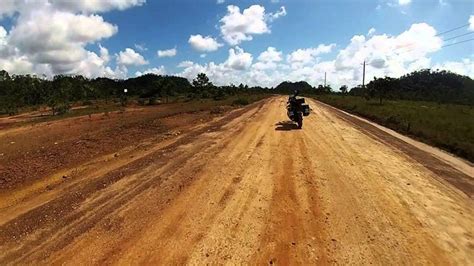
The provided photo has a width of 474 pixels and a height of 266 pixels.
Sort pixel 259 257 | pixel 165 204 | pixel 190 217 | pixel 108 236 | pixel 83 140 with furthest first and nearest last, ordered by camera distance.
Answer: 1. pixel 83 140
2. pixel 165 204
3. pixel 190 217
4. pixel 108 236
5. pixel 259 257

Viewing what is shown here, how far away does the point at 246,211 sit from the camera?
261 inches

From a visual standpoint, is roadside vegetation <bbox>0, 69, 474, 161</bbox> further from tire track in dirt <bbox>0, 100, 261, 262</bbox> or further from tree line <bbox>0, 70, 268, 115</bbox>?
tire track in dirt <bbox>0, 100, 261, 262</bbox>

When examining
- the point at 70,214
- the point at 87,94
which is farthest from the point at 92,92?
the point at 70,214

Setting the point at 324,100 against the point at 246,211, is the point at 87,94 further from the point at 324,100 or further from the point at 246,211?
the point at 246,211

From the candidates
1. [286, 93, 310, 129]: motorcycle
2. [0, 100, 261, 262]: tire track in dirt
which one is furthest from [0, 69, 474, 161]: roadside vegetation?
[0, 100, 261, 262]: tire track in dirt

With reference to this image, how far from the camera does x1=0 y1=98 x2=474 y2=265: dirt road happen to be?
205 inches

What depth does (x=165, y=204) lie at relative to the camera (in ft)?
22.8

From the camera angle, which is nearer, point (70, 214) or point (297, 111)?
point (70, 214)

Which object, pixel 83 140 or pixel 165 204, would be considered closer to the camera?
pixel 165 204

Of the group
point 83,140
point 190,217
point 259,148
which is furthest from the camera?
point 83,140

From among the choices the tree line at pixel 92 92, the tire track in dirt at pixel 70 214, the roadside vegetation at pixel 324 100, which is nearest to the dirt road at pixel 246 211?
the tire track in dirt at pixel 70 214

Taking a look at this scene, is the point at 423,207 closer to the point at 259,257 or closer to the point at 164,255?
the point at 259,257

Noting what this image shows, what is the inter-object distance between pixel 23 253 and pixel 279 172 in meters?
5.70

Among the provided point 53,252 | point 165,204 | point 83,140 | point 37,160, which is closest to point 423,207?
point 165,204
